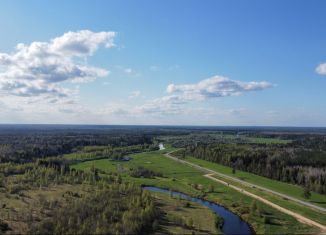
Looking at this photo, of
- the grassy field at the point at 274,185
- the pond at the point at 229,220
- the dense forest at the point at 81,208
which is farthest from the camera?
the grassy field at the point at 274,185

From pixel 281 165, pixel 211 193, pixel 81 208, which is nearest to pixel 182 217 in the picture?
pixel 81 208

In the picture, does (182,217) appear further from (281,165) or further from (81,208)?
(281,165)

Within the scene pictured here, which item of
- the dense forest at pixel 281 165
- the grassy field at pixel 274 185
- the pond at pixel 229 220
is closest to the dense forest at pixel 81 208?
the pond at pixel 229 220

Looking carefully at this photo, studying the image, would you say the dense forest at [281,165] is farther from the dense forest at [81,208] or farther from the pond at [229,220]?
the dense forest at [81,208]

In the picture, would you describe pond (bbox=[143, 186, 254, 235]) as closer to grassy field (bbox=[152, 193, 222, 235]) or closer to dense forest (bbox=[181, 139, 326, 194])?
grassy field (bbox=[152, 193, 222, 235])

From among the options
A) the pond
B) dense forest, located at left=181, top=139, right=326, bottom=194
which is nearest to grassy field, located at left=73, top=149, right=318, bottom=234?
the pond

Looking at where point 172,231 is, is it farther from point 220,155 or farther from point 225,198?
point 220,155

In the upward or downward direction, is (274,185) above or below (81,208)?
below

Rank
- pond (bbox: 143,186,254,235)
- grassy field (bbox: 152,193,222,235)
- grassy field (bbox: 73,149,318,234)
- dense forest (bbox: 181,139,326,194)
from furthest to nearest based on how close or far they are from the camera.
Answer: dense forest (bbox: 181,139,326,194), grassy field (bbox: 73,149,318,234), pond (bbox: 143,186,254,235), grassy field (bbox: 152,193,222,235)

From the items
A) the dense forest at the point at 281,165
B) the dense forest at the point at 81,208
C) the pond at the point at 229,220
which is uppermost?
the dense forest at the point at 281,165
